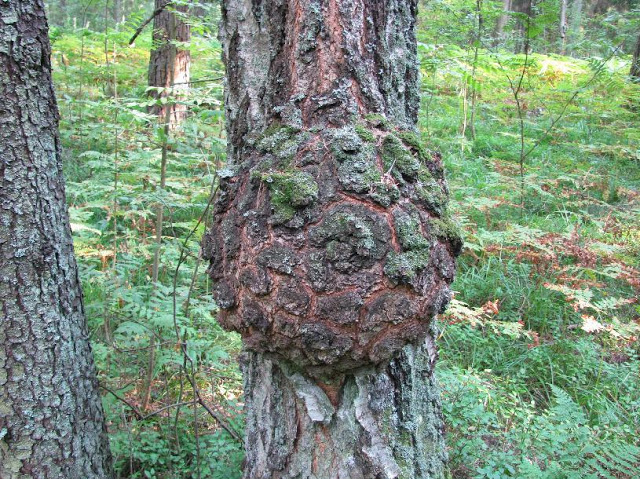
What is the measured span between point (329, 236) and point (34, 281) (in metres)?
1.21

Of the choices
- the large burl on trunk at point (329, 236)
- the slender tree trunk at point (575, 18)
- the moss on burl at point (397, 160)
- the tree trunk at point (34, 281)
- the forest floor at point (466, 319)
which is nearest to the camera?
the large burl on trunk at point (329, 236)

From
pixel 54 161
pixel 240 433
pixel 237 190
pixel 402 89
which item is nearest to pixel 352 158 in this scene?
pixel 237 190

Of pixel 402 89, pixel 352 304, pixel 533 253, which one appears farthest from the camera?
pixel 533 253

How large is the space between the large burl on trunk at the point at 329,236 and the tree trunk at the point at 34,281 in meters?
0.75

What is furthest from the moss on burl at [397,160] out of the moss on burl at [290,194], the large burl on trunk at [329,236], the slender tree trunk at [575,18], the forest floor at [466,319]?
the slender tree trunk at [575,18]

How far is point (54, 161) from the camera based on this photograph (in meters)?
1.80

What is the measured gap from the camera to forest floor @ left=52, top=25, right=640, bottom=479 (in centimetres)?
228

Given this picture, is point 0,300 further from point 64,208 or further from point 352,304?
point 352,304

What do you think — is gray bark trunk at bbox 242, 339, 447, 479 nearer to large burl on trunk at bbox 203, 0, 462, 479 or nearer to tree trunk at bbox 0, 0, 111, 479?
large burl on trunk at bbox 203, 0, 462, 479

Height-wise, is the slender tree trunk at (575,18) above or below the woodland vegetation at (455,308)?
above

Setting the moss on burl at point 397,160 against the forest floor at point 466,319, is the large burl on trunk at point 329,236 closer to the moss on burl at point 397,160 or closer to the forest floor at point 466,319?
the moss on burl at point 397,160

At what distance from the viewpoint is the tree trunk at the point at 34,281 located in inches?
64.7

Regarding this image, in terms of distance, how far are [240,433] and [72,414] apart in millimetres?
800

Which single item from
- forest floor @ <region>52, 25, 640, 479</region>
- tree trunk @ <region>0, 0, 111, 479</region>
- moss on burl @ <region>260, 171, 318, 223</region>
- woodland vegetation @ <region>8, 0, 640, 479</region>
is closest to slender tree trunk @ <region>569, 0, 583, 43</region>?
woodland vegetation @ <region>8, 0, 640, 479</region>
